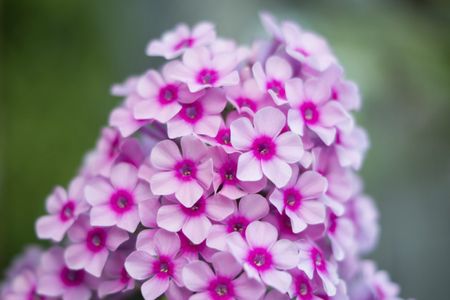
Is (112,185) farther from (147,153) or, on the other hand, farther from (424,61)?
(424,61)

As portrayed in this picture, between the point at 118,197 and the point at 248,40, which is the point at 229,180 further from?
the point at 248,40

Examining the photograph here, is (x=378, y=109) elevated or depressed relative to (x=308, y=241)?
elevated

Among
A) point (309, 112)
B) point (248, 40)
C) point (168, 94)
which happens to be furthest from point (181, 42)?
point (248, 40)

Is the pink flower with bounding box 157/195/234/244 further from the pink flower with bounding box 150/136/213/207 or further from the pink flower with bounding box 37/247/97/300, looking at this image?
the pink flower with bounding box 37/247/97/300

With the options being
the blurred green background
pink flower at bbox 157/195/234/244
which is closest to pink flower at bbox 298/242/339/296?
pink flower at bbox 157/195/234/244

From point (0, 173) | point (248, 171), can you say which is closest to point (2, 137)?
point (0, 173)

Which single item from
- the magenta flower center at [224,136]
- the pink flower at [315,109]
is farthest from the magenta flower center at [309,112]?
the magenta flower center at [224,136]

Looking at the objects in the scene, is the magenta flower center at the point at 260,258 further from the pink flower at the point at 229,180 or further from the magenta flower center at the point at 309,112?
the magenta flower center at the point at 309,112
